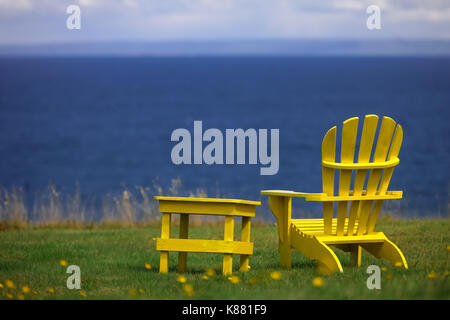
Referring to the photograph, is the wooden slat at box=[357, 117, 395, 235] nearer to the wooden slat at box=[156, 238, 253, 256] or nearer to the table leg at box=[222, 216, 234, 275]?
the wooden slat at box=[156, 238, 253, 256]

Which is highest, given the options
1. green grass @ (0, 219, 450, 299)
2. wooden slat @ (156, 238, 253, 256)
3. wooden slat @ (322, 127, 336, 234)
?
wooden slat @ (322, 127, 336, 234)

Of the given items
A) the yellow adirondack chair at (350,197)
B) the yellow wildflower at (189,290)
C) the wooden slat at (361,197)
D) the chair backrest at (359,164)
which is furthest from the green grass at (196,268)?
the wooden slat at (361,197)

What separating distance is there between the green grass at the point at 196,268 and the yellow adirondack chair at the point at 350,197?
0.17 m

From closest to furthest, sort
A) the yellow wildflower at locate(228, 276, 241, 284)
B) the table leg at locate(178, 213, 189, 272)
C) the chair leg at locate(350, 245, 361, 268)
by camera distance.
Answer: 1. the yellow wildflower at locate(228, 276, 241, 284)
2. the table leg at locate(178, 213, 189, 272)
3. the chair leg at locate(350, 245, 361, 268)

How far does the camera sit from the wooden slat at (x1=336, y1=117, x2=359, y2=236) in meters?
5.04

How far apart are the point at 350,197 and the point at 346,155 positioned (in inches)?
12.6

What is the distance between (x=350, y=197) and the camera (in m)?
5.19

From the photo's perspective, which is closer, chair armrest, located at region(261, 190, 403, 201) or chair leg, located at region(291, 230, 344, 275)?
chair leg, located at region(291, 230, 344, 275)

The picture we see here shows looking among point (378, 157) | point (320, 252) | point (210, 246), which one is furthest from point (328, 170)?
point (210, 246)

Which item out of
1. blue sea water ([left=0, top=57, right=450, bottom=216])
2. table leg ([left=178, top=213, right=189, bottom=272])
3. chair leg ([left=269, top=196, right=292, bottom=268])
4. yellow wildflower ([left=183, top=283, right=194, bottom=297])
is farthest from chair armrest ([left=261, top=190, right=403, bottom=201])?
blue sea water ([left=0, top=57, right=450, bottom=216])

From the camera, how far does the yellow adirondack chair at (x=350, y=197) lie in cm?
512

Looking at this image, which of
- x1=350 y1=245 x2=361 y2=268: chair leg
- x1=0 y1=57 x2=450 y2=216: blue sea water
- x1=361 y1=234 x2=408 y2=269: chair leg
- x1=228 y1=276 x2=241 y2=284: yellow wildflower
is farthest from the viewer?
x1=0 y1=57 x2=450 y2=216: blue sea water
